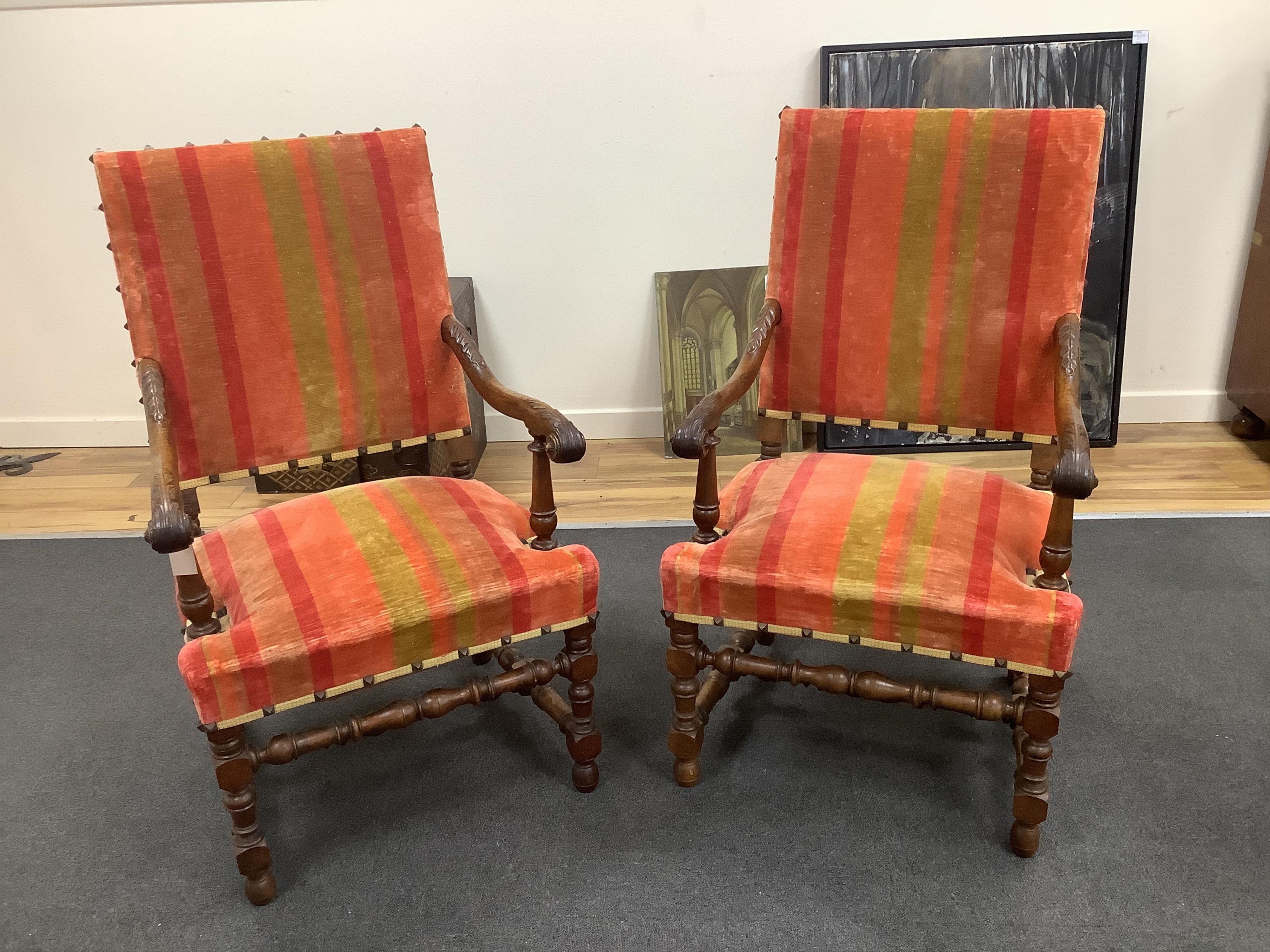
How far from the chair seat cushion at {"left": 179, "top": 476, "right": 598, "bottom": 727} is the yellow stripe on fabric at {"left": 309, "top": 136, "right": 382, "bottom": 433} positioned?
6.5 inches

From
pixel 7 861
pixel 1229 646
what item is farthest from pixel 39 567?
pixel 1229 646

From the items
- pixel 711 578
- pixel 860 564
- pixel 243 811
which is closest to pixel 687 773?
pixel 711 578

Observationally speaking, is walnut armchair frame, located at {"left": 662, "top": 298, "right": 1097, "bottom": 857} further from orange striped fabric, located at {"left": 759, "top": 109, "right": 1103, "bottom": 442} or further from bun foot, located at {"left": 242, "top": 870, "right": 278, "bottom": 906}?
bun foot, located at {"left": 242, "top": 870, "right": 278, "bottom": 906}

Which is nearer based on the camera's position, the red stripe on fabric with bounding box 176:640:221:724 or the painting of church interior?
the red stripe on fabric with bounding box 176:640:221:724

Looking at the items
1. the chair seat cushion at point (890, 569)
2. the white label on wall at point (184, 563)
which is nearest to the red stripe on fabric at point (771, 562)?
the chair seat cushion at point (890, 569)

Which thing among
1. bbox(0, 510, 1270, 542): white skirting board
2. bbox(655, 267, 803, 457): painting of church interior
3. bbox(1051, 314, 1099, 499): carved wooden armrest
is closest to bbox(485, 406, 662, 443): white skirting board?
bbox(655, 267, 803, 457): painting of church interior

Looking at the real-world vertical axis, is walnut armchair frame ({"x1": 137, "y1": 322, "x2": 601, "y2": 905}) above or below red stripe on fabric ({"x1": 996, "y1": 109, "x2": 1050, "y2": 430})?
below

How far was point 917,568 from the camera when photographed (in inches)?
65.1

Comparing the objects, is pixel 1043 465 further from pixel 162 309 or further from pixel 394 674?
pixel 162 309

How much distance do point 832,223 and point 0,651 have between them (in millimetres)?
2026

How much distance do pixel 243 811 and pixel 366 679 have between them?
0.93 ft

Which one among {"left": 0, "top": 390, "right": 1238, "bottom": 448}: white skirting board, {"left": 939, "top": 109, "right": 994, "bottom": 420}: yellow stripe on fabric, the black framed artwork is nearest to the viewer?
{"left": 939, "top": 109, "right": 994, "bottom": 420}: yellow stripe on fabric

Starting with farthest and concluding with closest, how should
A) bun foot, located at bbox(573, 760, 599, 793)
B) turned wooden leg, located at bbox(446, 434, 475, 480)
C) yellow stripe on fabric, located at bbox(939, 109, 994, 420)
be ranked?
turned wooden leg, located at bbox(446, 434, 475, 480), bun foot, located at bbox(573, 760, 599, 793), yellow stripe on fabric, located at bbox(939, 109, 994, 420)

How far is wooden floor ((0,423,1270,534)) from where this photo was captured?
9.48 ft
